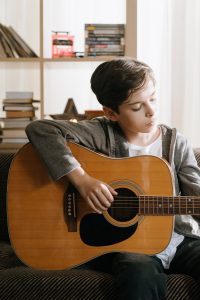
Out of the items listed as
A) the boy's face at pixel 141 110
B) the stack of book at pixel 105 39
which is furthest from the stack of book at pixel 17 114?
the boy's face at pixel 141 110

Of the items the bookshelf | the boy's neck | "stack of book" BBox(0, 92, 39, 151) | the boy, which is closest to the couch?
the boy

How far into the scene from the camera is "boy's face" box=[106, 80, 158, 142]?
65.3 inches

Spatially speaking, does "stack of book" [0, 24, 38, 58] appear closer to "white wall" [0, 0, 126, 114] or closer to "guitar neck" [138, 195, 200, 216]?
"white wall" [0, 0, 126, 114]

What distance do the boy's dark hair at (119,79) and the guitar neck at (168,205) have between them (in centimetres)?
33

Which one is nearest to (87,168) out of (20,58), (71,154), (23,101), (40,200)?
(71,154)

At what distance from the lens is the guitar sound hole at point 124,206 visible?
1565 mm

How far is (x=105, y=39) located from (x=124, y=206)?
1463 mm

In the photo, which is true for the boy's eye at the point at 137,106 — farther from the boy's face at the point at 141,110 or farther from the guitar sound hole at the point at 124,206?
the guitar sound hole at the point at 124,206

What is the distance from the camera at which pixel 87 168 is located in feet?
5.41

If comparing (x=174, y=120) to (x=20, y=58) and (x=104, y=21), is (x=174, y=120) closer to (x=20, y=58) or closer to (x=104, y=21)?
(x=104, y=21)

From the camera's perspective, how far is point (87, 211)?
63.4 inches

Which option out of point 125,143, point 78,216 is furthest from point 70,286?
point 125,143

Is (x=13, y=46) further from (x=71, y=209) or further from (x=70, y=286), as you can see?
(x=70, y=286)

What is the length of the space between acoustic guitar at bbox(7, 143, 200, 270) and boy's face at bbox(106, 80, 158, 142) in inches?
4.6
